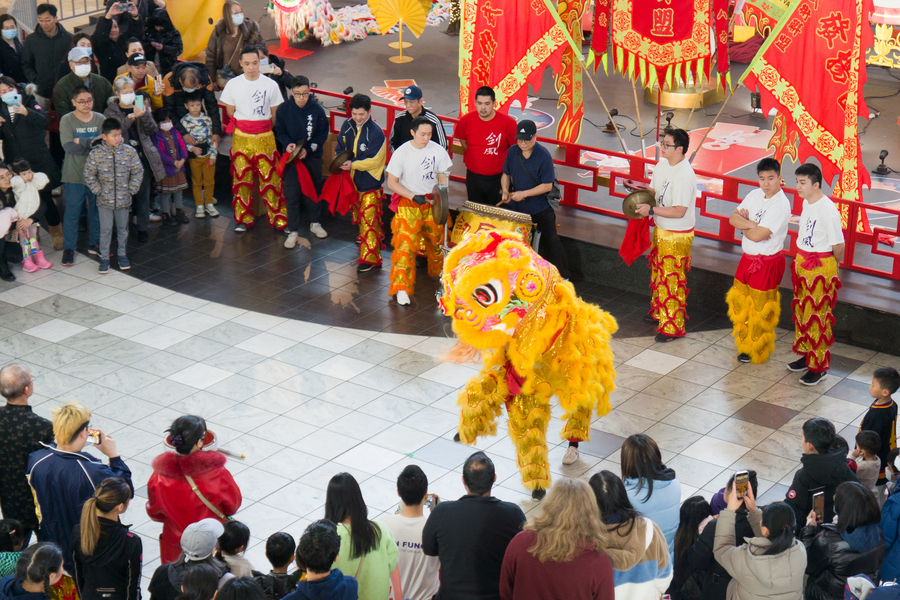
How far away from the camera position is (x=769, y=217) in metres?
8.01

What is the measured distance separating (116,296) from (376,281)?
2.28 metres

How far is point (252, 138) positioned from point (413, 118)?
6.05ft

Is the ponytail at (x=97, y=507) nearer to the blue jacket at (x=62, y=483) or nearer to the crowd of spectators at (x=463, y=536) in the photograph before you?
the crowd of spectators at (x=463, y=536)

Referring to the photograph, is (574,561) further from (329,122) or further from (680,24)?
(329,122)

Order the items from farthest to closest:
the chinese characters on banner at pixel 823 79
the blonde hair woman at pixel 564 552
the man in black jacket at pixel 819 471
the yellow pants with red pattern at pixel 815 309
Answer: the chinese characters on banner at pixel 823 79 → the yellow pants with red pattern at pixel 815 309 → the man in black jacket at pixel 819 471 → the blonde hair woman at pixel 564 552

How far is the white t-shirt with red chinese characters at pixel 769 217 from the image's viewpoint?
7.97 m

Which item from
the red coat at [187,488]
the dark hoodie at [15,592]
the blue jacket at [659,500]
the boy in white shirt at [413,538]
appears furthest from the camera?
the red coat at [187,488]

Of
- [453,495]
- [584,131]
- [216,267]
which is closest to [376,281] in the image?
[216,267]

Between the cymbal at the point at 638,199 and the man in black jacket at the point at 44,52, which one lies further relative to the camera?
the man in black jacket at the point at 44,52

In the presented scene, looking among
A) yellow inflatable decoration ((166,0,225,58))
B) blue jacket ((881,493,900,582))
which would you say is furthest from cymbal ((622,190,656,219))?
yellow inflatable decoration ((166,0,225,58))

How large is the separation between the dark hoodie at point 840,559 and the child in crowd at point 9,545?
3461 millimetres

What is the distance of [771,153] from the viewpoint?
12625 mm

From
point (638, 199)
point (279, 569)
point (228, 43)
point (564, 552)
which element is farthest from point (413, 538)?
point (228, 43)

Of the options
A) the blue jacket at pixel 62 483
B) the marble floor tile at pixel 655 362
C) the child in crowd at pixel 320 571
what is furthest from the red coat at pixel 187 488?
the marble floor tile at pixel 655 362
